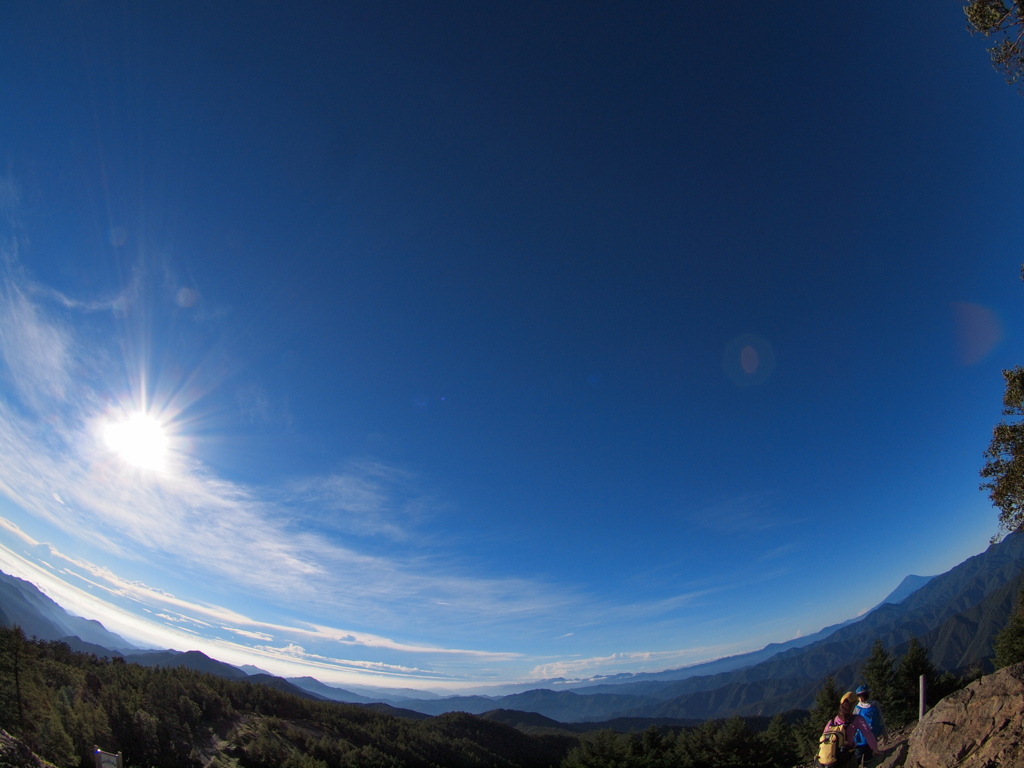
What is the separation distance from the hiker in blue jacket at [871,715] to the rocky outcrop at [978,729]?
5.19 feet

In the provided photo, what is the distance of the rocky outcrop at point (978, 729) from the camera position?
26.1 feet

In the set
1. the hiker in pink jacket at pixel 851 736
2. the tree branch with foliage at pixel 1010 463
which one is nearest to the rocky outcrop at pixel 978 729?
the hiker in pink jacket at pixel 851 736

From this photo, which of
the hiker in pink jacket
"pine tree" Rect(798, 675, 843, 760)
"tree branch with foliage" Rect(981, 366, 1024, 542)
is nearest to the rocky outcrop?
the hiker in pink jacket

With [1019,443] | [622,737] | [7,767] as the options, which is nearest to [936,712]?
[1019,443]

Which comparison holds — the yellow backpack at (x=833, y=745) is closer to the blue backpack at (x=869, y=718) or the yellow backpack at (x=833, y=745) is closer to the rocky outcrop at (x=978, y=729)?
the blue backpack at (x=869, y=718)

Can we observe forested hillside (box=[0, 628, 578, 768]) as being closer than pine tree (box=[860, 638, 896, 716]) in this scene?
Yes

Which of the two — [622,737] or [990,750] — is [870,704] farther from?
[622,737]

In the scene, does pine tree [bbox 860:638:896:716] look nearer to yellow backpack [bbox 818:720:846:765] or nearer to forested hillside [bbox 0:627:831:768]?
forested hillside [bbox 0:627:831:768]

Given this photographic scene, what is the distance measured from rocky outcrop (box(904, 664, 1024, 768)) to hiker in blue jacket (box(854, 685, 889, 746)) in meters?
1.58

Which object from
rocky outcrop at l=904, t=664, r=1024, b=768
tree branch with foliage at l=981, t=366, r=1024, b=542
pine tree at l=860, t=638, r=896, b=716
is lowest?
pine tree at l=860, t=638, r=896, b=716

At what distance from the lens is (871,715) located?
334 inches

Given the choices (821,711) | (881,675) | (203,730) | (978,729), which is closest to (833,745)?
(978,729)

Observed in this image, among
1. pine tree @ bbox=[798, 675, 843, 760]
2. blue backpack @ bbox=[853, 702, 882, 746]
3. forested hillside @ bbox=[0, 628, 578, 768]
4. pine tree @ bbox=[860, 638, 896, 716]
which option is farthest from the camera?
pine tree @ bbox=[860, 638, 896, 716]

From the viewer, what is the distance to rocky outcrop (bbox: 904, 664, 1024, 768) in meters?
7.96
